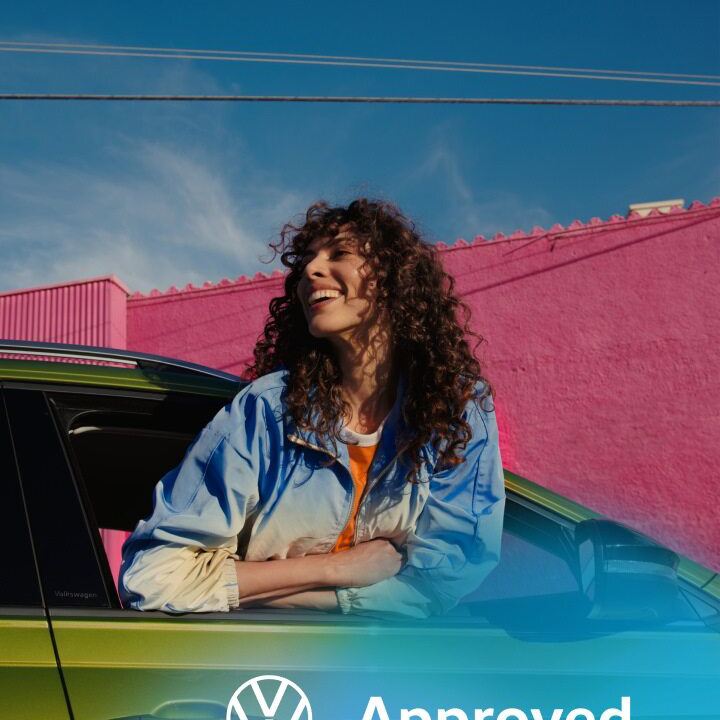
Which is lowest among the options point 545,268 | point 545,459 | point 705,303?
point 545,459

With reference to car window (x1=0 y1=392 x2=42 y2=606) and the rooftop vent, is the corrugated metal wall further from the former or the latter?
car window (x1=0 y1=392 x2=42 y2=606)

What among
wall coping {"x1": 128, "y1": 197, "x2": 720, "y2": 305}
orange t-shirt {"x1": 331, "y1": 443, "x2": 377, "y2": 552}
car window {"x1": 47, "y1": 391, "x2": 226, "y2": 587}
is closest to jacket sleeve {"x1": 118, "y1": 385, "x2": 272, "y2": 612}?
car window {"x1": 47, "y1": 391, "x2": 226, "y2": 587}

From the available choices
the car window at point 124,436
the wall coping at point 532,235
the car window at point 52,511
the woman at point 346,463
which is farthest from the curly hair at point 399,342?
the wall coping at point 532,235

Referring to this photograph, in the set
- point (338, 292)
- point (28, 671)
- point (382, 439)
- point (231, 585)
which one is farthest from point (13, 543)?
point (338, 292)

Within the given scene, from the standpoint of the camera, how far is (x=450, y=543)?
1842 mm

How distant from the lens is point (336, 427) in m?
1.96

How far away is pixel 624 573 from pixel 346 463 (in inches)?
24.1

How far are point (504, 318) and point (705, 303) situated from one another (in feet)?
A: 6.45

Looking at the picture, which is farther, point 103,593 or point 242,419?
point 242,419

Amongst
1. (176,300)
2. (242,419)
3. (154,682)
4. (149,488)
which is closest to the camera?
(154,682)

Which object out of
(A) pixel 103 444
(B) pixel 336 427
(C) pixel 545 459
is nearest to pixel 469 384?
(B) pixel 336 427

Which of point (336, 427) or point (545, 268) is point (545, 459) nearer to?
point (545, 268)

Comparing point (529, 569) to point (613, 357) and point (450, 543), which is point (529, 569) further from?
point (613, 357)

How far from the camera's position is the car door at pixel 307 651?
4.87ft
